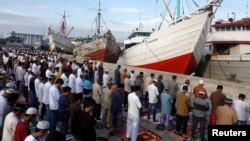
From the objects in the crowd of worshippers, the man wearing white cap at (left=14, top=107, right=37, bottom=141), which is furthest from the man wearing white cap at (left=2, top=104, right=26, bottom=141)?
the man wearing white cap at (left=14, top=107, right=37, bottom=141)

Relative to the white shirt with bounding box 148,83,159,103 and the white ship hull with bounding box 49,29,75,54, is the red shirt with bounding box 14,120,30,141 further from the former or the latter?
the white ship hull with bounding box 49,29,75,54

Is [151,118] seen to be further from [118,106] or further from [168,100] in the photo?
[118,106]

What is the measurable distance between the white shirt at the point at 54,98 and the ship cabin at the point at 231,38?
15200 mm

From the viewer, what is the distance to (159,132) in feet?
32.4

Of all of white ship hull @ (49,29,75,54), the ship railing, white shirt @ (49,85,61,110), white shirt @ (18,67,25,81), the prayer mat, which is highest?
white ship hull @ (49,29,75,54)

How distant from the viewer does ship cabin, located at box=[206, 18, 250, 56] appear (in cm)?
2127

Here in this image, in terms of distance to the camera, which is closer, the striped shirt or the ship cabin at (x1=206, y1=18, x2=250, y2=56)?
the striped shirt

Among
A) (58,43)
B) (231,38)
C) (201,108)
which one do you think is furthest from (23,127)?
(58,43)

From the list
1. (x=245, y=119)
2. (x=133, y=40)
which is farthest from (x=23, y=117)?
(x=133, y=40)

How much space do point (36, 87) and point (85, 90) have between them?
1.62 meters

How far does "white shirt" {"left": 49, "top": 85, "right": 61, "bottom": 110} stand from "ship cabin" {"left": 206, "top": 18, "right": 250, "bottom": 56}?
49.9 ft

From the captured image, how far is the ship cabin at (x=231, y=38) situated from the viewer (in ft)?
69.8

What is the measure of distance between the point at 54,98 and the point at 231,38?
16.7 meters

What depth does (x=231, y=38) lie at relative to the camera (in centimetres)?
2195
